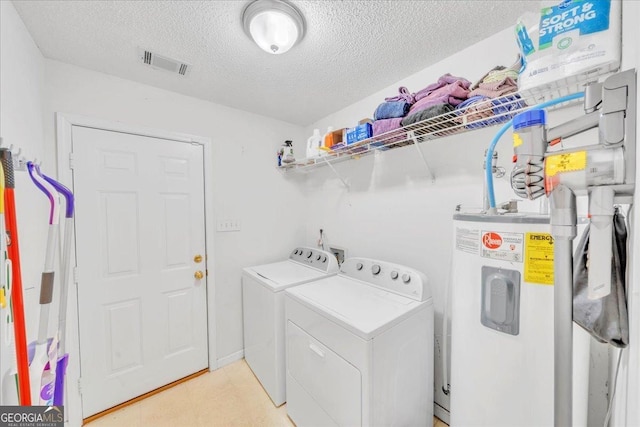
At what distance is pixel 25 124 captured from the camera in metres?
1.26

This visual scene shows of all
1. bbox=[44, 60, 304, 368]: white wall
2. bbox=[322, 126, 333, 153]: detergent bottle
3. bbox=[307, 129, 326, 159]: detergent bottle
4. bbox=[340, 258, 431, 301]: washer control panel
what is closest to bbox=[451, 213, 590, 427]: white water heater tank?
bbox=[340, 258, 431, 301]: washer control panel

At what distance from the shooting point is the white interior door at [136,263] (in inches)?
66.1

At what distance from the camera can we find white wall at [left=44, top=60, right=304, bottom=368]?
1.64 meters

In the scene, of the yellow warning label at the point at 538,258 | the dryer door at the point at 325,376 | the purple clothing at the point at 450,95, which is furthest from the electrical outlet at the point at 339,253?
the yellow warning label at the point at 538,258

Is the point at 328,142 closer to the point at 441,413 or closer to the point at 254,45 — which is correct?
the point at 254,45

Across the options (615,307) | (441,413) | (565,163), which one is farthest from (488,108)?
(441,413)

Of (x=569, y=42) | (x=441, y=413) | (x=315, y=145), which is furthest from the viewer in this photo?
(x=315, y=145)

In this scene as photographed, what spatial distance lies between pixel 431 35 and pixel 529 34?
0.58m

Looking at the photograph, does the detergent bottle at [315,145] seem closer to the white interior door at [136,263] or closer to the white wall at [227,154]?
the white wall at [227,154]

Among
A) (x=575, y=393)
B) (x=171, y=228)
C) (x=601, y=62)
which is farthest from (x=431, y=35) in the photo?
(x=171, y=228)

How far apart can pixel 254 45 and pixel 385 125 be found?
36.4 inches

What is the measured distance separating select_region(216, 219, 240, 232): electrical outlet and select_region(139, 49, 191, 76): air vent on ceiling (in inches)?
47.5

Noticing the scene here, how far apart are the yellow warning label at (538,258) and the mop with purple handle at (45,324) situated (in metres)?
1.78

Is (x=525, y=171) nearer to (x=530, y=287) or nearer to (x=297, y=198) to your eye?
(x=530, y=287)
